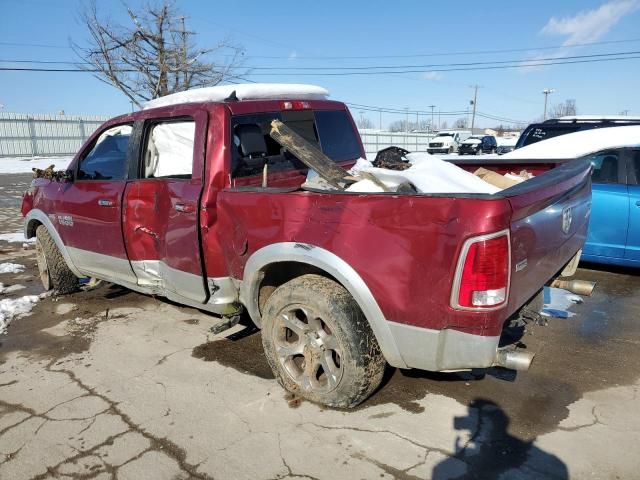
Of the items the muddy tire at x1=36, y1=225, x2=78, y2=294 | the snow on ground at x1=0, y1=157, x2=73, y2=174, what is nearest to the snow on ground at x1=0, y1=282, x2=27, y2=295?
the muddy tire at x1=36, y1=225, x2=78, y2=294


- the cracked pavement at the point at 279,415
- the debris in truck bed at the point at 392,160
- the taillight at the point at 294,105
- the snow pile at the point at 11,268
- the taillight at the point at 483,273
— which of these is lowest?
the cracked pavement at the point at 279,415

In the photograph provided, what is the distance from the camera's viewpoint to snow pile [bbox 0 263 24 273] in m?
6.57

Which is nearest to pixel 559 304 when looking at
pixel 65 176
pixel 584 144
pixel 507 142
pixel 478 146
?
pixel 584 144

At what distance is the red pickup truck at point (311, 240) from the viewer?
2.32m

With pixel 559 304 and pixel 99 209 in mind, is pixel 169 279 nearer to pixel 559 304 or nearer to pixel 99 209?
pixel 99 209

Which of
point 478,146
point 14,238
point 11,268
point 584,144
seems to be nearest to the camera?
point 584,144

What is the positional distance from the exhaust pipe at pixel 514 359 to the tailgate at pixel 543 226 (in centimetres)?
22

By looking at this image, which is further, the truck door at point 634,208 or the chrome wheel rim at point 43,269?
the chrome wheel rim at point 43,269

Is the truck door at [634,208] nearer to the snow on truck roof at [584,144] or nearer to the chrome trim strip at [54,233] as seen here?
the snow on truck roof at [584,144]

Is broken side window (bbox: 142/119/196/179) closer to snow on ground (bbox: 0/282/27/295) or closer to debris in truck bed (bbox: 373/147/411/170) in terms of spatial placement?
debris in truck bed (bbox: 373/147/411/170)

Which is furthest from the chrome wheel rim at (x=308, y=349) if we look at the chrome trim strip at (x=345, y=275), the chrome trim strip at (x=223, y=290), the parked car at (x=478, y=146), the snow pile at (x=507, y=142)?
the snow pile at (x=507, y=142)

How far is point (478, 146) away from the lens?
35.1 meters

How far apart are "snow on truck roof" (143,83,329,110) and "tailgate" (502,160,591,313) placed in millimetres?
2288

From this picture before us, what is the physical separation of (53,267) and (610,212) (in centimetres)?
627
